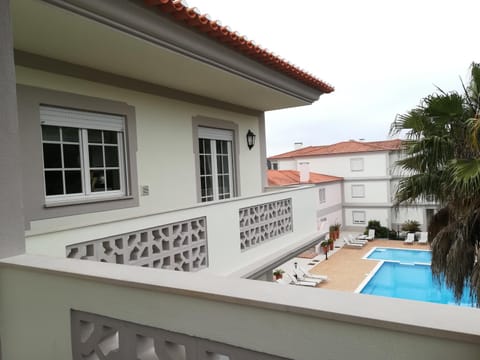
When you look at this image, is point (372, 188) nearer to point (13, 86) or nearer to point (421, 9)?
point (421, 9)

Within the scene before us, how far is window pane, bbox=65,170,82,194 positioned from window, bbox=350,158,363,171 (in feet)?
99.3

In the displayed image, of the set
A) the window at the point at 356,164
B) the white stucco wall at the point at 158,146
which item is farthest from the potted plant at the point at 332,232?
the white stucco wall at the point at 158,146

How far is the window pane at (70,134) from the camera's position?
4793 mm

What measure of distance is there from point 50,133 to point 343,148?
32.2 m

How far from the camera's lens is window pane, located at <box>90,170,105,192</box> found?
5161 mm

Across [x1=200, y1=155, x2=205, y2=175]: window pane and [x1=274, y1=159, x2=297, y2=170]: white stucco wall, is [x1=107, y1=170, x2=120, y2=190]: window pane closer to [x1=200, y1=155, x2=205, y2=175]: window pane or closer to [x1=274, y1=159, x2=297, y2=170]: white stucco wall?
[x1=200, y1=155, x2=205, y2=175]: window pane

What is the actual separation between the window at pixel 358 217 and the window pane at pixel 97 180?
3008cm

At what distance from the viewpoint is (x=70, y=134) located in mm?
4867

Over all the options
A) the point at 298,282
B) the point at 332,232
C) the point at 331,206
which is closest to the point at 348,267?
the point at 298,282

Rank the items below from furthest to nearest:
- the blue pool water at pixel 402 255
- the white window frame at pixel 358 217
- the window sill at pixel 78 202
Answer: the white window frame at pixel 358 217 < the blue pool water at pixel 402 255 < the window sill at pixel 78 202

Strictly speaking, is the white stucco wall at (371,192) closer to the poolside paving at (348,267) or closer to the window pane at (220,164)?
the poolside paving at (348,267)

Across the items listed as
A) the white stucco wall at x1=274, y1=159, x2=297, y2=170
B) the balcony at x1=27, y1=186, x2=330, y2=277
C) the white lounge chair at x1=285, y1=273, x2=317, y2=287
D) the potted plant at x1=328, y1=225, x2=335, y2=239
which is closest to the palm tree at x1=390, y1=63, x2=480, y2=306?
the balcony at x1=27, y1=186, x2=330, y2=277

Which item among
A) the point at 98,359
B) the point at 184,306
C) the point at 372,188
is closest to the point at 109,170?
the point at 98,359

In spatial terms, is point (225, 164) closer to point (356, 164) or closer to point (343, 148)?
point (356, 164)
